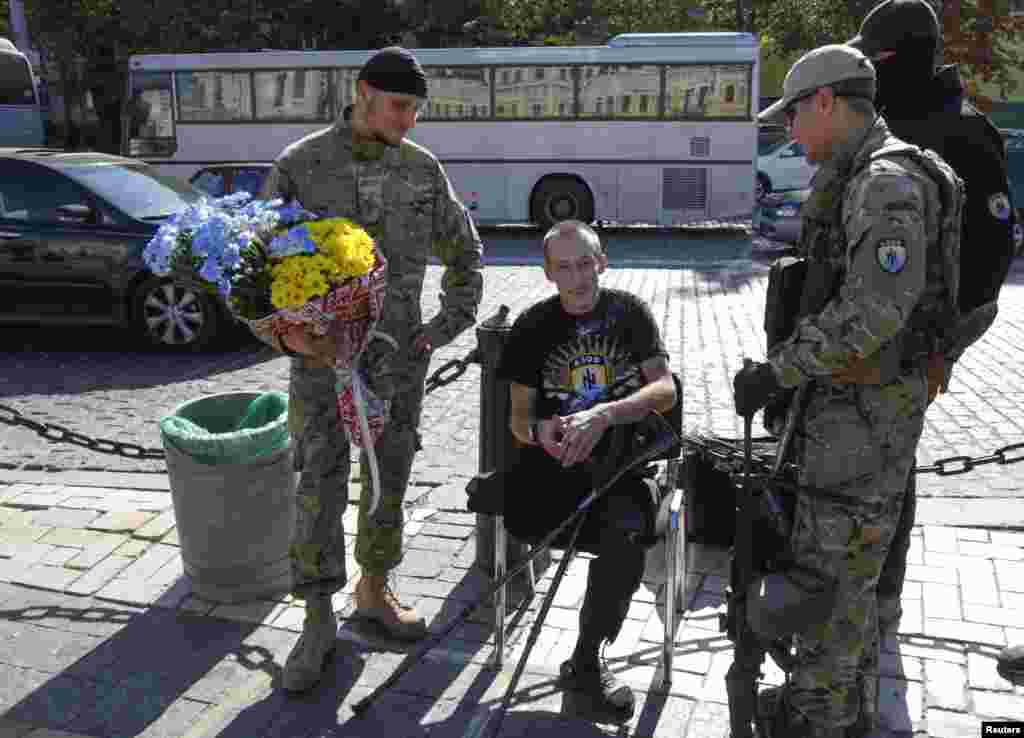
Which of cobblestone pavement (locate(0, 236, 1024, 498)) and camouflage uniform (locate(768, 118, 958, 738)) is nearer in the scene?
camouflage uniform (locate(768, 118, 958, 738))

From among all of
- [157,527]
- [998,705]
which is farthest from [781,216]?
[998,705]

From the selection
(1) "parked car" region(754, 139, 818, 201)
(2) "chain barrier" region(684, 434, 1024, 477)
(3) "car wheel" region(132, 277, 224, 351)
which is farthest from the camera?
(1) "parked car" region(754, 139, 818, 201)

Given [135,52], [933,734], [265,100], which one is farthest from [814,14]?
[933,734]

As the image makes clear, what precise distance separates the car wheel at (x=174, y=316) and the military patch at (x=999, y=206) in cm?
698

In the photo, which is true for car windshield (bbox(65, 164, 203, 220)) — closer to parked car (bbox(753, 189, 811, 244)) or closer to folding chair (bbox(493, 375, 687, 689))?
folding chair (bbox(493, 375, 687, 689))

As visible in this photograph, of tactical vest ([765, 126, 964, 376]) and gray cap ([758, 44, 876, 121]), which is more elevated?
gray cap ([758, 44, 876, 121])

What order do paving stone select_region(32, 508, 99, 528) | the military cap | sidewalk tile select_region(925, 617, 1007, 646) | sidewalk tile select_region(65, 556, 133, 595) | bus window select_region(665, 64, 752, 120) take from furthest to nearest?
bus window select_region(665, 64, 752, 120) → paving stone select_region(32, 508, 99, 528) → sidewalk tile select_region(65, 556, 133, 595) → sidewalk tile select_region(925, 617, 1007, 646) → the military cap

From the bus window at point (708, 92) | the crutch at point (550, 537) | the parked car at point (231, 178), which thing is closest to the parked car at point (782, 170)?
the bus window at point (708, 92)

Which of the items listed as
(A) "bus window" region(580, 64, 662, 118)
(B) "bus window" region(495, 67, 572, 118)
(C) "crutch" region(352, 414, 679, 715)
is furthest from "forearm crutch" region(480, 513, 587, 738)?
(B) "bus window" region(495, 67, 572, 118)

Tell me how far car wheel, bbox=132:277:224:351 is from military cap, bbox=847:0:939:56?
6.70 meters

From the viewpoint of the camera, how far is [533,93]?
17141 millimetres

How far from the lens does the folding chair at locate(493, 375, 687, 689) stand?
3.45 meters

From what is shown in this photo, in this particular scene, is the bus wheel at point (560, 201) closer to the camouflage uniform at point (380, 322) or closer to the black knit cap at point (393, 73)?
the camouflage uniform at point (380, 322)

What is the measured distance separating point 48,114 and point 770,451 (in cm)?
3356
